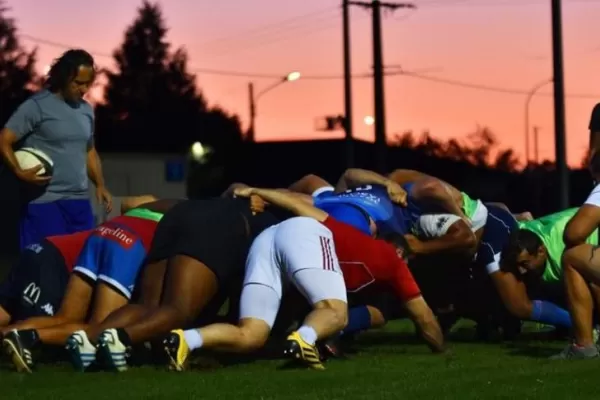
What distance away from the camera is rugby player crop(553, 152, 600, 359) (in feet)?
27.6

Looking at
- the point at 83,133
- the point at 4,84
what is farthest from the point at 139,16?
the point at 83,133

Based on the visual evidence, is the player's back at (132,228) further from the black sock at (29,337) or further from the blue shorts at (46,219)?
the black sock at (29,337)

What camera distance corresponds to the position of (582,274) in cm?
859

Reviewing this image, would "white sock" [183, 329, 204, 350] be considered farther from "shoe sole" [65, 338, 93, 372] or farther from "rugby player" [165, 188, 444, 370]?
"shoe sole" [65, 338, 93, 372]

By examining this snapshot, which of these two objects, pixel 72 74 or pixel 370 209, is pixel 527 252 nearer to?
pixel 370 209

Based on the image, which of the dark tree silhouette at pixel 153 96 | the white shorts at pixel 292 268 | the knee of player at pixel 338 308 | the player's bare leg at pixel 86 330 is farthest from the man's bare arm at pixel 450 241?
the dark tree silhouette at pixel 153 96

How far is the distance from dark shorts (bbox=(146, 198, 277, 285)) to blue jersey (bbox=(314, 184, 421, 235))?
0.96m

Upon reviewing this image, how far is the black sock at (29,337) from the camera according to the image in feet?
26.6

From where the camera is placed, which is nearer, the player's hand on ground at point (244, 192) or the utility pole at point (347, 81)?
the player's hand on ground at point (244, 192)

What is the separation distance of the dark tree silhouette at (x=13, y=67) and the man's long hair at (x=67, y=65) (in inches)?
2770

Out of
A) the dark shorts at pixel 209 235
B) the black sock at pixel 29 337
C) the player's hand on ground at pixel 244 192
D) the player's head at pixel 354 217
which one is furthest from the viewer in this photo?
the player's head at pixel 354 217

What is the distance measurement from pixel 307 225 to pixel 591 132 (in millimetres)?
2017

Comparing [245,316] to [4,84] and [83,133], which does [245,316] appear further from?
Result: [4,84]

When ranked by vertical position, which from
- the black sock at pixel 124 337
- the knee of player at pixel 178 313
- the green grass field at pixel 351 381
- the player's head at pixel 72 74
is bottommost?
the green grass field at pixel 351 381
